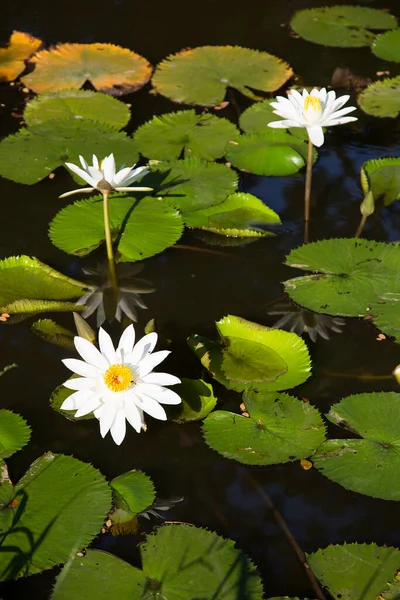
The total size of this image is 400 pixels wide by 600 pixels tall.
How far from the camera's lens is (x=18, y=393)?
2932mm

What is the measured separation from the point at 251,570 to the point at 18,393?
122cm

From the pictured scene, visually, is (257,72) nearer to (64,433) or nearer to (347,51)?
(347,51)

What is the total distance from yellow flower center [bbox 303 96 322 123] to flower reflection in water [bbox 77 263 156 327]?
1102 mm

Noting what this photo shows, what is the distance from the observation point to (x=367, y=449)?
264cm

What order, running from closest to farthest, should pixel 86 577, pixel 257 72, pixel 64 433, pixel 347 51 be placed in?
pixel 86 577
pixel 64 433
pixel 257 72
pixel 347 51

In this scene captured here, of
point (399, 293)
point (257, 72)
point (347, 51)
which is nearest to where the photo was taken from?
point (399, 293)

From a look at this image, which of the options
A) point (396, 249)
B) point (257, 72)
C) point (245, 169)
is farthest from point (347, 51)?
point (396, 249)

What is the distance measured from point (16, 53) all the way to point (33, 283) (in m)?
2.49

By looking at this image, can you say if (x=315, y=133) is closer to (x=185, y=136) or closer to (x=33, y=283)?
(x=185, y=136)

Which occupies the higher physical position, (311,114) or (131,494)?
(311,114)

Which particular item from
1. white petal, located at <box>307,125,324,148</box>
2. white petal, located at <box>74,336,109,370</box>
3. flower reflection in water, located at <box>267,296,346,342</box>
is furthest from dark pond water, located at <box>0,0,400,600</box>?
white petal, located at <box>307,125,324,148</box>

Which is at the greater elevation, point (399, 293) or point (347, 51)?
point (347, 51)

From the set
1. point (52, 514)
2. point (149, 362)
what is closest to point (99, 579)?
point (52, 514)

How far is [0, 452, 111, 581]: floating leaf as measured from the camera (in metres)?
2.31
